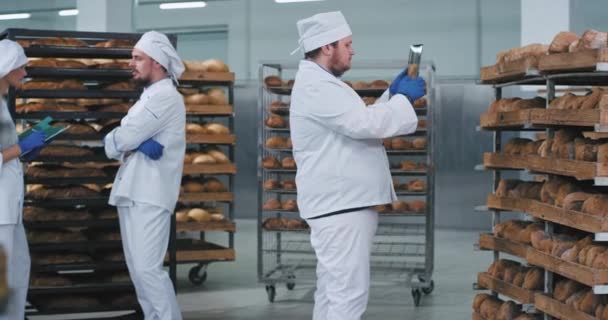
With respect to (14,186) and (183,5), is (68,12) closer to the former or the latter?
(183,5)

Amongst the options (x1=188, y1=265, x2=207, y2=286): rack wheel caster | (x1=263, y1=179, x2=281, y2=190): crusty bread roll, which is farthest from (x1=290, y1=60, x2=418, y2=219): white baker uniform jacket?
(x1=188, y1=265, x2=207, y2=286): rack wheel caster

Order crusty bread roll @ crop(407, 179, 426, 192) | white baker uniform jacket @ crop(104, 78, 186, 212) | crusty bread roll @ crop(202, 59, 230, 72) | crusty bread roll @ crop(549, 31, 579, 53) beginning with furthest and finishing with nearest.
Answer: crusty bread roll @ crop(202, 59, 230, 72), crusty bread roll @ crop(407, 179, 426, 192), white baker uniform jacket @ crop(104, 78, 186, 212), crusty bread roll @ crop(549, 31, 579, 53)

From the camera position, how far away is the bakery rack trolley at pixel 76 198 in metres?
4.88

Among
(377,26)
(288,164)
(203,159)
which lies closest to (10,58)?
(203,159)

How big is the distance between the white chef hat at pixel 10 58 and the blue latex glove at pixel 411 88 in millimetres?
1805

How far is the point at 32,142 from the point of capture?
4172mm

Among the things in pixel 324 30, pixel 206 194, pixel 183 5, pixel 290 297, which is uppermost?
pixel 183 5

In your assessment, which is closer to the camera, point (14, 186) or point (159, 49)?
point (14, 186)

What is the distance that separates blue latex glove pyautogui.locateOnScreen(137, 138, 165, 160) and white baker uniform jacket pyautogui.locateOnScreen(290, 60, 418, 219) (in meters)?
1.13

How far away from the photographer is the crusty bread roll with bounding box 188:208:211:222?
6.55 metres

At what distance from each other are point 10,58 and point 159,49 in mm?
763

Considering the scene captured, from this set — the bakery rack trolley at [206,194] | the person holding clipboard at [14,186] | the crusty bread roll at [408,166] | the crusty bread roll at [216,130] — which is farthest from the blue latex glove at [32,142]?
the crusty bread roll at [408,166]

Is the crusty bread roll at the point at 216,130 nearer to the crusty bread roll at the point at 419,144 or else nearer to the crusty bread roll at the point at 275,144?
the crusty bread roll at the point at 275,144

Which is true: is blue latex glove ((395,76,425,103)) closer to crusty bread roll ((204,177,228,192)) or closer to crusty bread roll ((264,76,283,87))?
crusty bread roll ((264,76,283,87))
